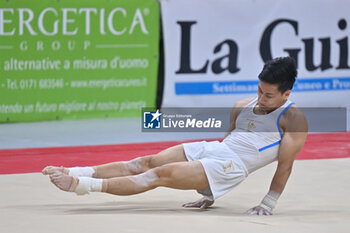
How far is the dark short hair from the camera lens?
14.8 feet

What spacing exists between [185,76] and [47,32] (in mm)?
2056

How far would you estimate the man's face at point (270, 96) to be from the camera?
14.9ft

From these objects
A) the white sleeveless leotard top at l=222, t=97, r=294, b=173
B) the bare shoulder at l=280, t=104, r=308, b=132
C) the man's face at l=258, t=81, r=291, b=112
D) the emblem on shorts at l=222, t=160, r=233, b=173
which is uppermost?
the man's face at l=258, t=81, r=291, b=112

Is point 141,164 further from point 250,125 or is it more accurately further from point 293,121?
point 293,121

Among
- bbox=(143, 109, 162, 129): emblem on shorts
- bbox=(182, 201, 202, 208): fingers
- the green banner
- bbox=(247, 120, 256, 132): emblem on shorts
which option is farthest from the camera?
the green banner

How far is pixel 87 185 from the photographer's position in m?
4.38

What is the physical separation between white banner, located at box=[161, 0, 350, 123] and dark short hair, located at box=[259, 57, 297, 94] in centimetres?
534

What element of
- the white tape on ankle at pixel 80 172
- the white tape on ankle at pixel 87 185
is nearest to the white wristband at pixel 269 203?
the white tape on ankle at pixel 87 185

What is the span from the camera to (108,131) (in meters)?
8.91

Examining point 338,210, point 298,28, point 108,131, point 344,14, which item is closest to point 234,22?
point 298,28

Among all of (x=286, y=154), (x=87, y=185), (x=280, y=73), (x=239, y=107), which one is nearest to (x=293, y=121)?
(x=286, y=154)

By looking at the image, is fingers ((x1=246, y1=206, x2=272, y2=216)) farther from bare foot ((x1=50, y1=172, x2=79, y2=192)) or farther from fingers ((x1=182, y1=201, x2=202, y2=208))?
bare foot ((x1=50, y1=172, x2=79, y2=192))

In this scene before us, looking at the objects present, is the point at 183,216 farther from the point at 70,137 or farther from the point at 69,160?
the point at 70,137

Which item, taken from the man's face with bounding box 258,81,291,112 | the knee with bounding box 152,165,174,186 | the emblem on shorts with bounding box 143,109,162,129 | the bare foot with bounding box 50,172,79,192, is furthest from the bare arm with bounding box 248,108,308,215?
the emblem on shorts with bounding box 143,109,162,129
